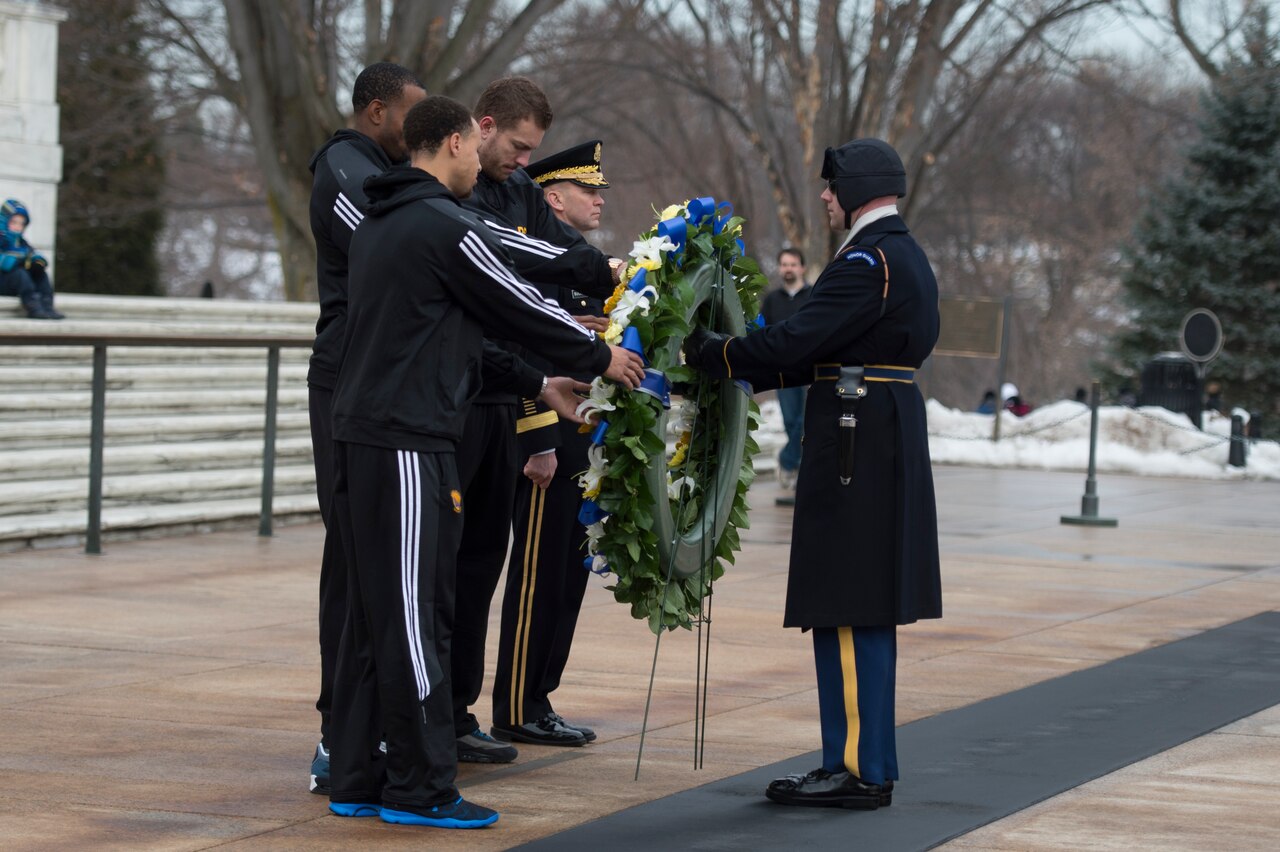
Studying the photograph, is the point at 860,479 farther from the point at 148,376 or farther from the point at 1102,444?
the point at 1102,444

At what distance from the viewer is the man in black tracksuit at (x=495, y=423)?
238 inches

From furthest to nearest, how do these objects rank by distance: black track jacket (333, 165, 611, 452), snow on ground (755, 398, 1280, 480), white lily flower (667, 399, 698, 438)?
1. snow on ground (755, 398, 1280, 480)
2. white lily flower (667, 399, 698, 438)
3. black track jacket (333, 165, 611, 452)

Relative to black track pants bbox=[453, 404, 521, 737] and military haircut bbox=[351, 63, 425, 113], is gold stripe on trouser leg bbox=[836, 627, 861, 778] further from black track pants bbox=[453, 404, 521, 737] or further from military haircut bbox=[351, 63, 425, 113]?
military haircut bbox=[351, 63, 425, 113]

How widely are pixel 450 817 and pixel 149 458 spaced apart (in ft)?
26.3

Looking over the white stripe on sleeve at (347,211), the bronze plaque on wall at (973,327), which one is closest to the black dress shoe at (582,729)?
the white stripe on sleeve at (347,211)

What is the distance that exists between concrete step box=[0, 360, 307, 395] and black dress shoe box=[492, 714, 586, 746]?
695 centimetres

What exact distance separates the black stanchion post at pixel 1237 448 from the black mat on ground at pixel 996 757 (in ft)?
43.2

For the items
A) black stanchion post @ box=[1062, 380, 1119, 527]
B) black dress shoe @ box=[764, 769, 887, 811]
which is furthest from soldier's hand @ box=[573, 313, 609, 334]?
black stanchion post @ box=[1062, 380, 1119, 527]

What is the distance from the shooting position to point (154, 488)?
41.7 feet

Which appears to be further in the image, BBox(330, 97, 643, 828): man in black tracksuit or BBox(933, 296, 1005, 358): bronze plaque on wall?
BBox(933, 296, 1005, 358): bronze plaque on wall

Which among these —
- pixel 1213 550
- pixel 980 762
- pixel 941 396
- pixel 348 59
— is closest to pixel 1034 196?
pixel 941 396

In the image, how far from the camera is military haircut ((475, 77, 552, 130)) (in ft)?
20.6

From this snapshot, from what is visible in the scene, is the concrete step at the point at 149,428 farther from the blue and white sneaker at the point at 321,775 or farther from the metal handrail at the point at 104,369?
the blue and white sneaker at the point at 321,775

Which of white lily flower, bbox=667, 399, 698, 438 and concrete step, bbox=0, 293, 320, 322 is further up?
concrete step, bbox=0, 293, 320, 322
